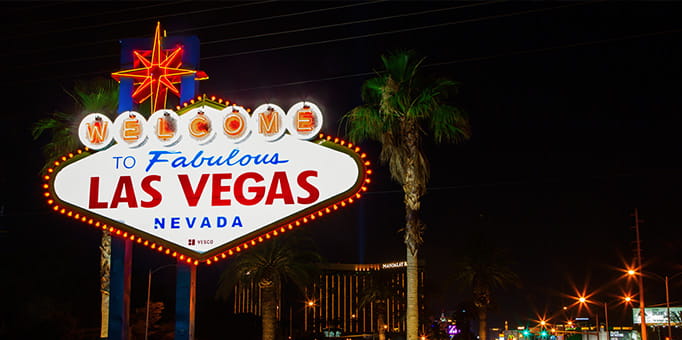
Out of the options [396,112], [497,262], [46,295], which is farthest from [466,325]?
[396,112]

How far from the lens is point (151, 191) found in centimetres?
1931

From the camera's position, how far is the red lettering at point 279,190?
18.6 metres

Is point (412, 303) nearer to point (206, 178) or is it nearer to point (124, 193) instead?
point (206, 178)

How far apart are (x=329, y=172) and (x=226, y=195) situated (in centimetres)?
288

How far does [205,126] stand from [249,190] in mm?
2204

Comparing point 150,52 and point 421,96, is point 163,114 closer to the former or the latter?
point 150,52

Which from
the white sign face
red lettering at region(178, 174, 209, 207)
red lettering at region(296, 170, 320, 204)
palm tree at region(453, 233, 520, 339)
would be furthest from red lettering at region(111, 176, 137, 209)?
palm tree at region(453, 233, 520, 339)

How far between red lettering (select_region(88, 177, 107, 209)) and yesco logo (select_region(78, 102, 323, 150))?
930 mm

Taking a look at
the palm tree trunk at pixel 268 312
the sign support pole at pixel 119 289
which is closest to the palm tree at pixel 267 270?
the palm tree trunk at pixel 268 312

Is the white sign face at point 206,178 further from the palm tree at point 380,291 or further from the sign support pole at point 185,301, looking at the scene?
the palm tree at point 380,291

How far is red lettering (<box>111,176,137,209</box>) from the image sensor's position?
19.3 meters

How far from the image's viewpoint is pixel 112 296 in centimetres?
1909

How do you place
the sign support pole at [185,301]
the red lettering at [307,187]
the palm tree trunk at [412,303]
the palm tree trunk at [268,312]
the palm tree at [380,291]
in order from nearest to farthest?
1. the red lettering at [307,187]
2. the sign support pole at [185,301]
3. the palm tree trunk at [412,303]
4. the palm tree trunk at [268,312]
5. the palm tree at [380,291]

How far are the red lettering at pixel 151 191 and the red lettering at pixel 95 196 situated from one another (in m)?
1.15
